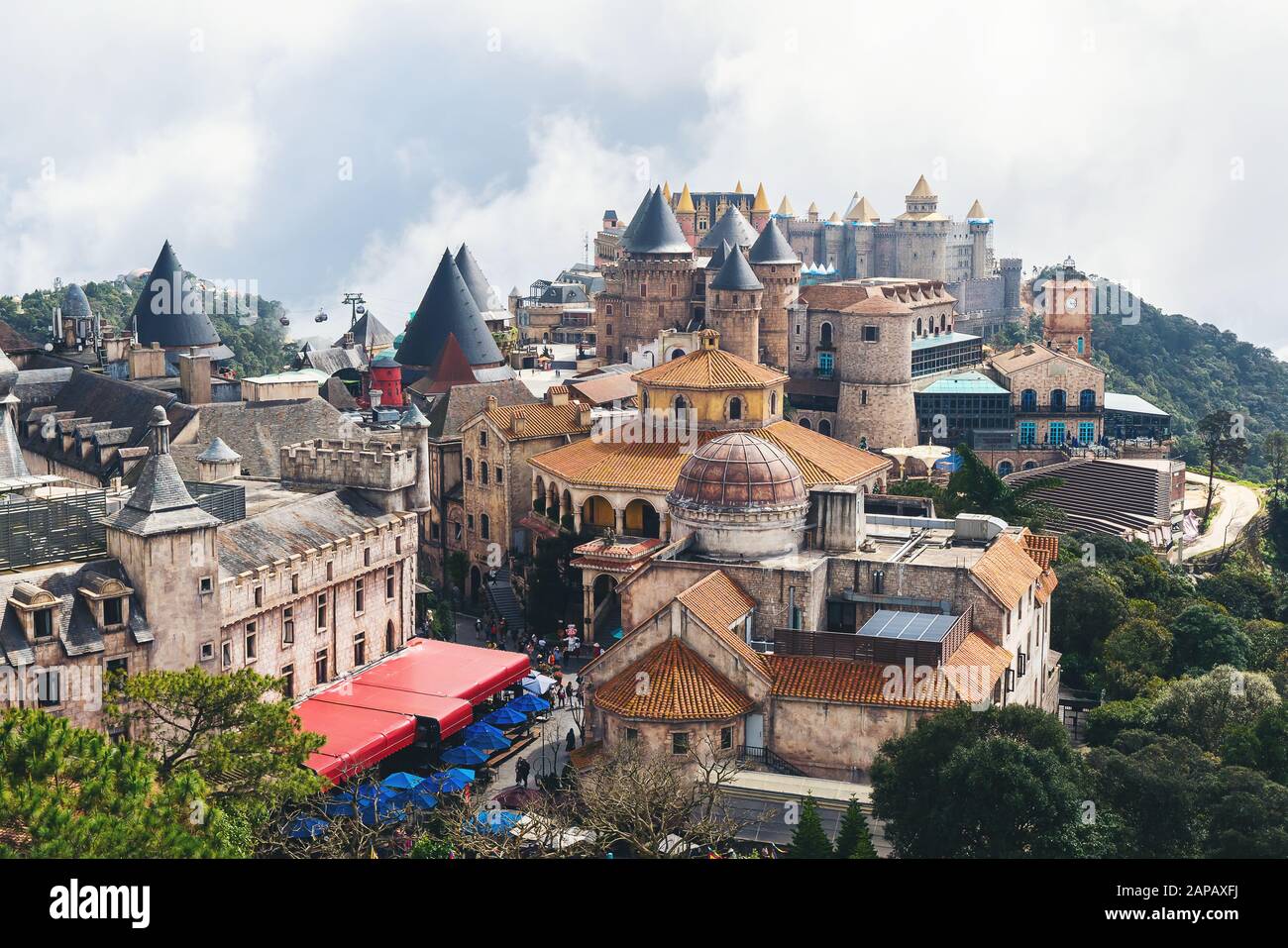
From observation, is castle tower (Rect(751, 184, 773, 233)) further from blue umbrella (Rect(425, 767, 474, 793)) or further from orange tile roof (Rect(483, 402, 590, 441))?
blue umbrella (Rect(425, 767, 474, 793))

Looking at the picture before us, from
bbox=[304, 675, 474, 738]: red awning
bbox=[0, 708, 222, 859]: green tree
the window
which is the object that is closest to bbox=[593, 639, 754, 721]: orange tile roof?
bbox=[304, 675, 474, 738]: red awning

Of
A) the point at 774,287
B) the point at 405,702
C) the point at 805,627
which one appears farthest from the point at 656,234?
the point at 405,702

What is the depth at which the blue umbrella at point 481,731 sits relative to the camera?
152 feet

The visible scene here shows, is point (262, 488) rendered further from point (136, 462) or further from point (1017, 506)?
point (1017, 506)

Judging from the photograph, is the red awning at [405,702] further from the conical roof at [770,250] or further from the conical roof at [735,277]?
the conical roof at [770,250]

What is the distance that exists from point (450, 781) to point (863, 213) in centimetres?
14200

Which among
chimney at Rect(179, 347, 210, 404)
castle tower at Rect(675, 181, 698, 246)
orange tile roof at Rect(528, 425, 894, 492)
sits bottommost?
orange tile roof at Rect(528, 425, 894, 492)

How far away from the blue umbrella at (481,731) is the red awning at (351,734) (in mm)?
1820

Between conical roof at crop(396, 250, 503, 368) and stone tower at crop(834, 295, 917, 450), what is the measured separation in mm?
20252

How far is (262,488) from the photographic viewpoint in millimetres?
56094

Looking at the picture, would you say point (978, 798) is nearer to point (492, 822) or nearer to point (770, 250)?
point (492, 822)

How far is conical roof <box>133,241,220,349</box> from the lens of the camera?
92.5m

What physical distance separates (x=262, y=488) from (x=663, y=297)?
4744cm
